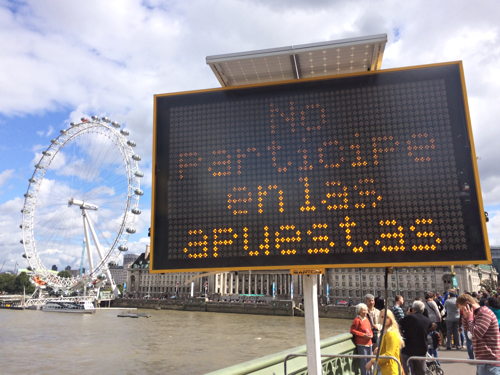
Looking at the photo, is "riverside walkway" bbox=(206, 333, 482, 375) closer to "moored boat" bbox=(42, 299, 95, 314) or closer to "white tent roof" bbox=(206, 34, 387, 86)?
"white tent roof" bbox=(206, 34, 387, 86)

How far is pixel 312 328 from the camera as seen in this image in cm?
602

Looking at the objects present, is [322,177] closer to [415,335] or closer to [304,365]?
[304,365]

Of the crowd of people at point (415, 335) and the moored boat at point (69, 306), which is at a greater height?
the crowd of people at point (415, 335)

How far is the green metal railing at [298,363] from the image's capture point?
5.86 metres

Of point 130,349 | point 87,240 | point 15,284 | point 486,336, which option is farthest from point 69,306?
point 486,336

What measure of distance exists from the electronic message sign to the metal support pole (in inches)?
21.6

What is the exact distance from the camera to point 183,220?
643 centimetres

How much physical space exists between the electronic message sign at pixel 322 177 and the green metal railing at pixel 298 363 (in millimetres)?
1439

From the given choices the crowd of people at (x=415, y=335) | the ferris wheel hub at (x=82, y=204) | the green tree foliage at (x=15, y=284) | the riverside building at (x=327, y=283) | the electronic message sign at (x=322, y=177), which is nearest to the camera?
the electronic message sign at (x=322, y=177)

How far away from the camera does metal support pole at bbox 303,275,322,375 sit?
5789 mm

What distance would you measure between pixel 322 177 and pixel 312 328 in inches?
88.9

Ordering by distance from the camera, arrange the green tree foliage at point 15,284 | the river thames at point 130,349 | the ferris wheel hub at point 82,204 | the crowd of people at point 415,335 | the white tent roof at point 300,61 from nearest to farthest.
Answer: the white tent roof at point 300,61
the crowd of people at point 415,335
the river thames at point 130,349
the ferris wheel hub at point 82,204
the green tree foliage at point 15,284

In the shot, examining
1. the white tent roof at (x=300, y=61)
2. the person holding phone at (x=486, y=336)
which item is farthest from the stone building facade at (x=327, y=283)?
the white tent roof at (x=300, y=61)

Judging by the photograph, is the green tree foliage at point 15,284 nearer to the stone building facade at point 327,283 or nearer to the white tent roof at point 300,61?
the stone building facade at point 327,283
